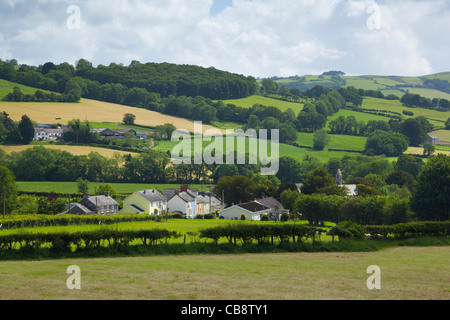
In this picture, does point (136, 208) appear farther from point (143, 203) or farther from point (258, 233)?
point (258, 233)

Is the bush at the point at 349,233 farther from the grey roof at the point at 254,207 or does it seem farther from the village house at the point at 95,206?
the village house at the point at 95,206

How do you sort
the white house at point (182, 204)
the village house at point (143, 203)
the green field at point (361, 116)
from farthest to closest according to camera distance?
the green field at point (361, 116) < the white house at point (182, 204) < the village house at point (143, 203)

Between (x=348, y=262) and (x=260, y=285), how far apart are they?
10.5 metres

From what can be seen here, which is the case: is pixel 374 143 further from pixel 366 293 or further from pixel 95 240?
pixel 366 293

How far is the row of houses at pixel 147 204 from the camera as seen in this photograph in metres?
82.3

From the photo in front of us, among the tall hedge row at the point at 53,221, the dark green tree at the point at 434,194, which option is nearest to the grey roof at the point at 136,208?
the tall hedge row at the point at 53,221

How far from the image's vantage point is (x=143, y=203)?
89312 mm

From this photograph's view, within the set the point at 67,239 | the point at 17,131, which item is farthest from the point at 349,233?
the point at 17,131

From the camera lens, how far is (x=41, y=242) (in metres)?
36.7

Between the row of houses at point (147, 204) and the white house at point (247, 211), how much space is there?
6606 millimetres

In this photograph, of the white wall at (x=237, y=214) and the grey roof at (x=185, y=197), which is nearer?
the white wall at (x=237, y=214)

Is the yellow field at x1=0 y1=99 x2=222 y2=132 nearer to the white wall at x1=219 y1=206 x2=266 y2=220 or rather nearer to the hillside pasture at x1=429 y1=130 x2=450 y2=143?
the hillside pasture at x1=429 y1=130 x2=450 y2=143
